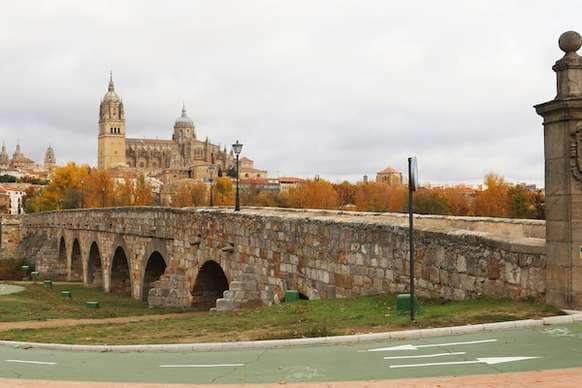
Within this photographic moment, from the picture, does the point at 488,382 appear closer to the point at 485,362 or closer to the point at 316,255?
the point at 485,362

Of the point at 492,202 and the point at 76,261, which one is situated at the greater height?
the point at 492,202

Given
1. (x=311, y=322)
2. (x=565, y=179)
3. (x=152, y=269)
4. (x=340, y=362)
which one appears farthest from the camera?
(x=152, y=269)

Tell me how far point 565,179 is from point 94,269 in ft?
148

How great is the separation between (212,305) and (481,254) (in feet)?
55.3

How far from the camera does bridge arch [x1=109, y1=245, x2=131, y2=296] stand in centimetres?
4153

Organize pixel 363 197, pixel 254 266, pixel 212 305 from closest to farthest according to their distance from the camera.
→ pixel 254 266
pixel 212 305
pixel 363 197

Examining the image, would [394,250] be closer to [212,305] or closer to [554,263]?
[554,263]

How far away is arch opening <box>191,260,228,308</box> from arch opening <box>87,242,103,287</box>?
24.3m

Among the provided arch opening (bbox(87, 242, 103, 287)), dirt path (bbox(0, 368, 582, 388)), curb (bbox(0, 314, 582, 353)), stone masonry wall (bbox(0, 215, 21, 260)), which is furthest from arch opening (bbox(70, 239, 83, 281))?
dirt path (bbox(0, 368, 582, 388))

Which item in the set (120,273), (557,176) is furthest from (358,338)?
(120,273)

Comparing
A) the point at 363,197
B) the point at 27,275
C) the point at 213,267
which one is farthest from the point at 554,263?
the point at 363,197

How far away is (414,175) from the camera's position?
1010 cm

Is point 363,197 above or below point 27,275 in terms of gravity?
above

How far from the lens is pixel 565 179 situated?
30.1 feet
